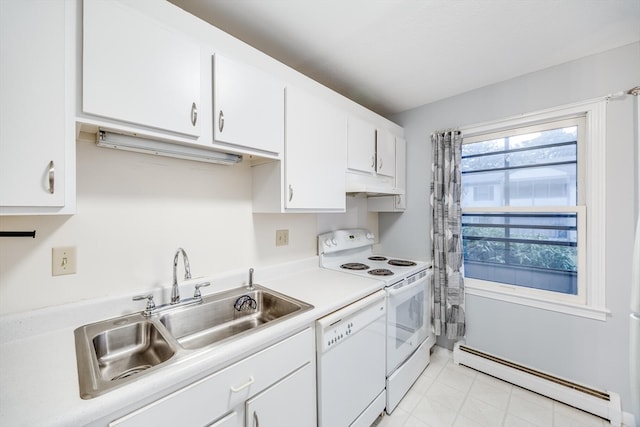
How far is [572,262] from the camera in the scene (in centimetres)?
196

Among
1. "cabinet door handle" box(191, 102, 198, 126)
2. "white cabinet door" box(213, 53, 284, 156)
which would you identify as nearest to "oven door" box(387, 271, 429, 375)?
"white cabinet door" box(213, 53, 284, 156)

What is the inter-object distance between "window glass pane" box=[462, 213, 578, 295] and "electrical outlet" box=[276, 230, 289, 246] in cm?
175

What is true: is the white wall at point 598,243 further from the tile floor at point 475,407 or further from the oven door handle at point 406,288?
the oven door handle at point 406,288

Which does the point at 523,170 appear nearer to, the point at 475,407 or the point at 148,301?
the point at 475,407

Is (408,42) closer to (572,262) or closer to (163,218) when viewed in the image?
(163,218)

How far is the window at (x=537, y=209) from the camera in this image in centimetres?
182

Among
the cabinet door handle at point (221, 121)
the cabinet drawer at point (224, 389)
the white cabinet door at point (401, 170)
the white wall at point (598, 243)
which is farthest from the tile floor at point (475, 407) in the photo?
the cabinet door handle at point (221, 121)

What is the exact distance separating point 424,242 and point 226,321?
2.01 m

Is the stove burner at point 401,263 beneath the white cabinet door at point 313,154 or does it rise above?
beneath

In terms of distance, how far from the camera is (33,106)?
0.79 metres

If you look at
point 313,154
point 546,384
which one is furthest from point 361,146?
point 546,384

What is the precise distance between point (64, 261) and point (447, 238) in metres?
2.62

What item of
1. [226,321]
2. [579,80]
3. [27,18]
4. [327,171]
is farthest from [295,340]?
[579,80]

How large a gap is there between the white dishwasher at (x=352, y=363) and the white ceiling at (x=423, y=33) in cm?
167
